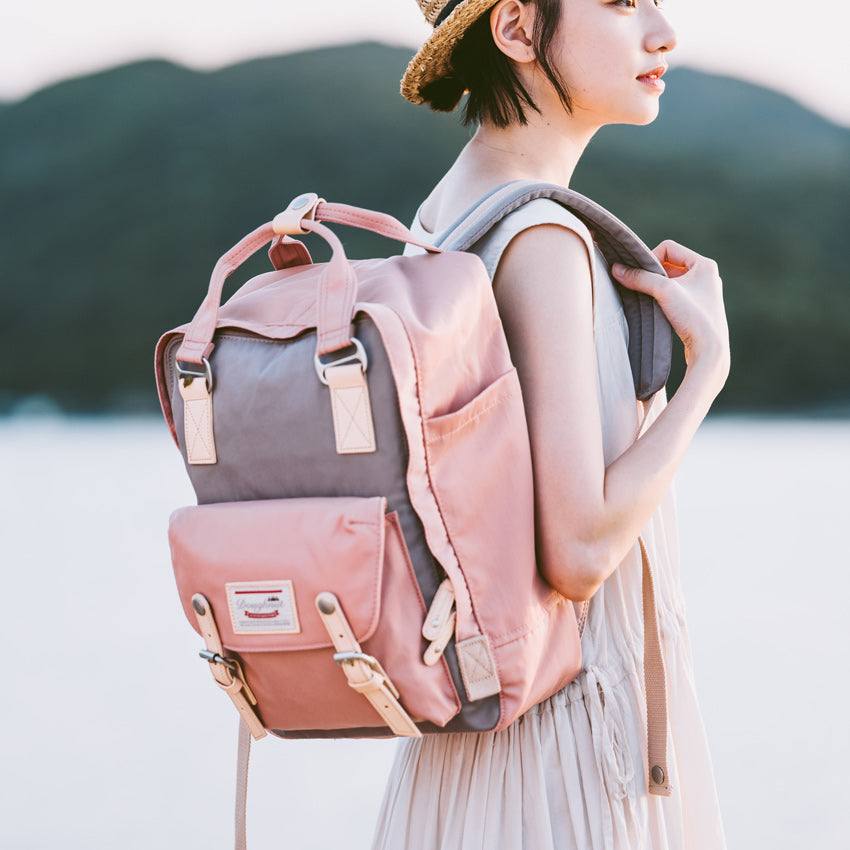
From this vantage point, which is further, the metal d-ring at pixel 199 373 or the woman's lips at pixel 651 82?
the woman's lips at pixel 651 82

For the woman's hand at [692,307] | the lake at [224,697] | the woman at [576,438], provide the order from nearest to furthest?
the woman at [576,438] → the woman's hand at [692,307] → the lake at [224,697]

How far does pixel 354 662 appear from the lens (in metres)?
0.97

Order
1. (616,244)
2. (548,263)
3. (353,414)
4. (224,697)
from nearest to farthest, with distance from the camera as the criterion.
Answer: (353,414) < (548,263) < (616,244) < (224,697)

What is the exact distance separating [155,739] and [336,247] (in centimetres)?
258

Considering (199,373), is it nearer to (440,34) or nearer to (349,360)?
(349,360)

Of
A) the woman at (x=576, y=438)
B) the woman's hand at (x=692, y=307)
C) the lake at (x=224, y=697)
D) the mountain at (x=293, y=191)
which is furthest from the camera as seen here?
the mountain at (x=293, y=191)

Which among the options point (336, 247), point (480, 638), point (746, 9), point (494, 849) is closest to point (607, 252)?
point (336, 247)

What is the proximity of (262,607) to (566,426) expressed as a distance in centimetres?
30

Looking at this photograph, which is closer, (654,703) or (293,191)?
(654,703)

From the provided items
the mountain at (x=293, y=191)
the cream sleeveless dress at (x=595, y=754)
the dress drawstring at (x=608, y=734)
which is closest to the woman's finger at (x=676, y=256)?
the cream sleeveless dress at (x=595, y=754)

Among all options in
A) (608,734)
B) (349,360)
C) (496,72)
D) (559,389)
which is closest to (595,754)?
(608,734)

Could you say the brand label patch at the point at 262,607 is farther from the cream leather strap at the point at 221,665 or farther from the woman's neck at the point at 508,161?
the woman's neck at the point at 508,161

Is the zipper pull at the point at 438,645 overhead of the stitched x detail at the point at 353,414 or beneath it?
beneath

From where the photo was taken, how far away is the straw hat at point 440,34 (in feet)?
3.95
